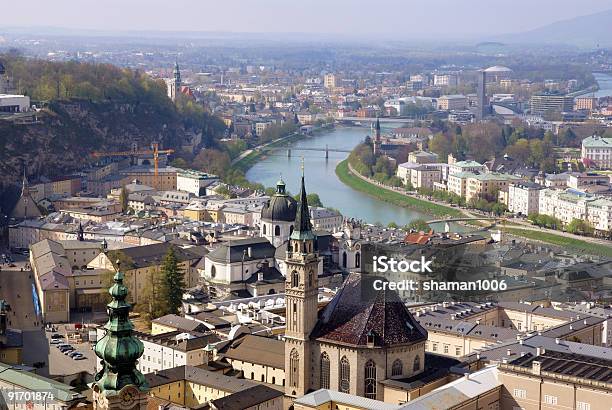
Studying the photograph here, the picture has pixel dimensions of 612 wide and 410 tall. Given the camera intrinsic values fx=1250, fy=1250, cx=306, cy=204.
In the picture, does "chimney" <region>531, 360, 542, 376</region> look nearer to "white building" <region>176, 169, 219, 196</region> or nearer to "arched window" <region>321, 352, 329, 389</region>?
"arched window" <region>321, 352, 329, 389</region>

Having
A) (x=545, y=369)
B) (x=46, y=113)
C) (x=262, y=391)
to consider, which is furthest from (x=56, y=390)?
(x=46, y=113)

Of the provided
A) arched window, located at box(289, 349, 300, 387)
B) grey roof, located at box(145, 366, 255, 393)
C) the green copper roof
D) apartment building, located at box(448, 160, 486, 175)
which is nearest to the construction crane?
apartment building, located at box(448, 160, 486, 175)

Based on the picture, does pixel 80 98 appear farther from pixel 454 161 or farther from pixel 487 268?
pixel 487 268

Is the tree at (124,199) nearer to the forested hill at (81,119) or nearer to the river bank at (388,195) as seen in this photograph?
the forested hill at (81,119)

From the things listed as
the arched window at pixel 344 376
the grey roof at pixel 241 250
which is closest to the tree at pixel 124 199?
the grey roof at pixel 241 250

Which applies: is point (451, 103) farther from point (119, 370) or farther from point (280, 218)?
point (119, 370)

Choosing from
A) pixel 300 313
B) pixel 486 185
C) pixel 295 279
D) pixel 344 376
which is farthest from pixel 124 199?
pixel 344 376
